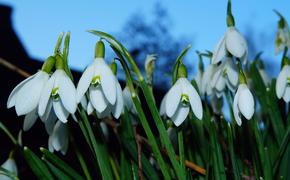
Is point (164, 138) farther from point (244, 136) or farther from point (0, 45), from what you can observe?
point (0, 45)

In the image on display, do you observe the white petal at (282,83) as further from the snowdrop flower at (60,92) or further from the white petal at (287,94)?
the snowdrop flower at (60,92)

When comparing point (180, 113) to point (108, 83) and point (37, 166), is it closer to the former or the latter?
point (108, 83)

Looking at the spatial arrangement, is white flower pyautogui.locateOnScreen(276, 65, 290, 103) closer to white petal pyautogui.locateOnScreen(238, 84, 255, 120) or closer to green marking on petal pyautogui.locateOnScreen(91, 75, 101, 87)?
white petal pyautogui.locateOnScreen(238, 84, 255, 120)

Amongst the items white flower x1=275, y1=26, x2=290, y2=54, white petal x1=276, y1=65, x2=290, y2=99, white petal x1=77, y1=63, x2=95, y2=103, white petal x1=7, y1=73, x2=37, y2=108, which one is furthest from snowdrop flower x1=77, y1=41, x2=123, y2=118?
white flower x1=275, y1=26, x2=290, y2=54

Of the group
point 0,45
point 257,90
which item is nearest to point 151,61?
point 257,90

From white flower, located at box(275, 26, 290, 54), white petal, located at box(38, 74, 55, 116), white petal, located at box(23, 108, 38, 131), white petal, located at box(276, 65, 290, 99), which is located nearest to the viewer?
white petal, located at box(38, 74, 55, 116)

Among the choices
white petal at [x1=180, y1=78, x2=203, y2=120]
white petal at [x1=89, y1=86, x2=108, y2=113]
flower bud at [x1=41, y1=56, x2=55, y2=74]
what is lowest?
white petal at [x1=180, y1=78, x2=203, y2=120]
